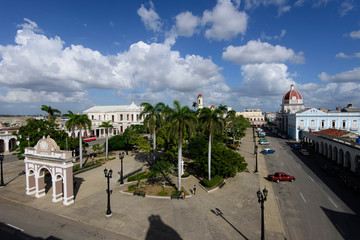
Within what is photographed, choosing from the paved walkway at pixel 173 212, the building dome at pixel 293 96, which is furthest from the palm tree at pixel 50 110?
the building dome at pixel 293 96

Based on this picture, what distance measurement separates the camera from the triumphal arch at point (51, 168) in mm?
17344

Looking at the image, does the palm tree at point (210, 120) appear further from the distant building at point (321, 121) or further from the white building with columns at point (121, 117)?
the white building with columns at point (121, 117)

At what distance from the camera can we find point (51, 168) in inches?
709

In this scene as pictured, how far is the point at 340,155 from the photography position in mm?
31156

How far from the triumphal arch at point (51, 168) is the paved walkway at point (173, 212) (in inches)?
35.2

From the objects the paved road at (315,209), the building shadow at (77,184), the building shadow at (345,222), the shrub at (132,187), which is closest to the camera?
the building shadow at (345,222)

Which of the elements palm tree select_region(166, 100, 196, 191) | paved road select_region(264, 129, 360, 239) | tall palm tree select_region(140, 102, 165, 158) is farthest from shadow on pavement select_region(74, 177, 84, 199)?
paved road select_region(264, 129, 360, 239)

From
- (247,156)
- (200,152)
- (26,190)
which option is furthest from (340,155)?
(26,190)

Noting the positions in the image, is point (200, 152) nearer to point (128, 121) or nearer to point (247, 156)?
point (247, 156)

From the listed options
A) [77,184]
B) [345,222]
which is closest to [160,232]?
[77,184]

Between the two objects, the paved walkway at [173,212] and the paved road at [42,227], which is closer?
the paved road at [42,227]

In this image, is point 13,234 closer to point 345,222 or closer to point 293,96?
point 345,222

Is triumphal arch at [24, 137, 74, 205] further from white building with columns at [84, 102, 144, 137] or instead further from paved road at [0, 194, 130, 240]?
white building with columns at [84, 102, 144, 137]

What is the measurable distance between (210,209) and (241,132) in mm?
35352
